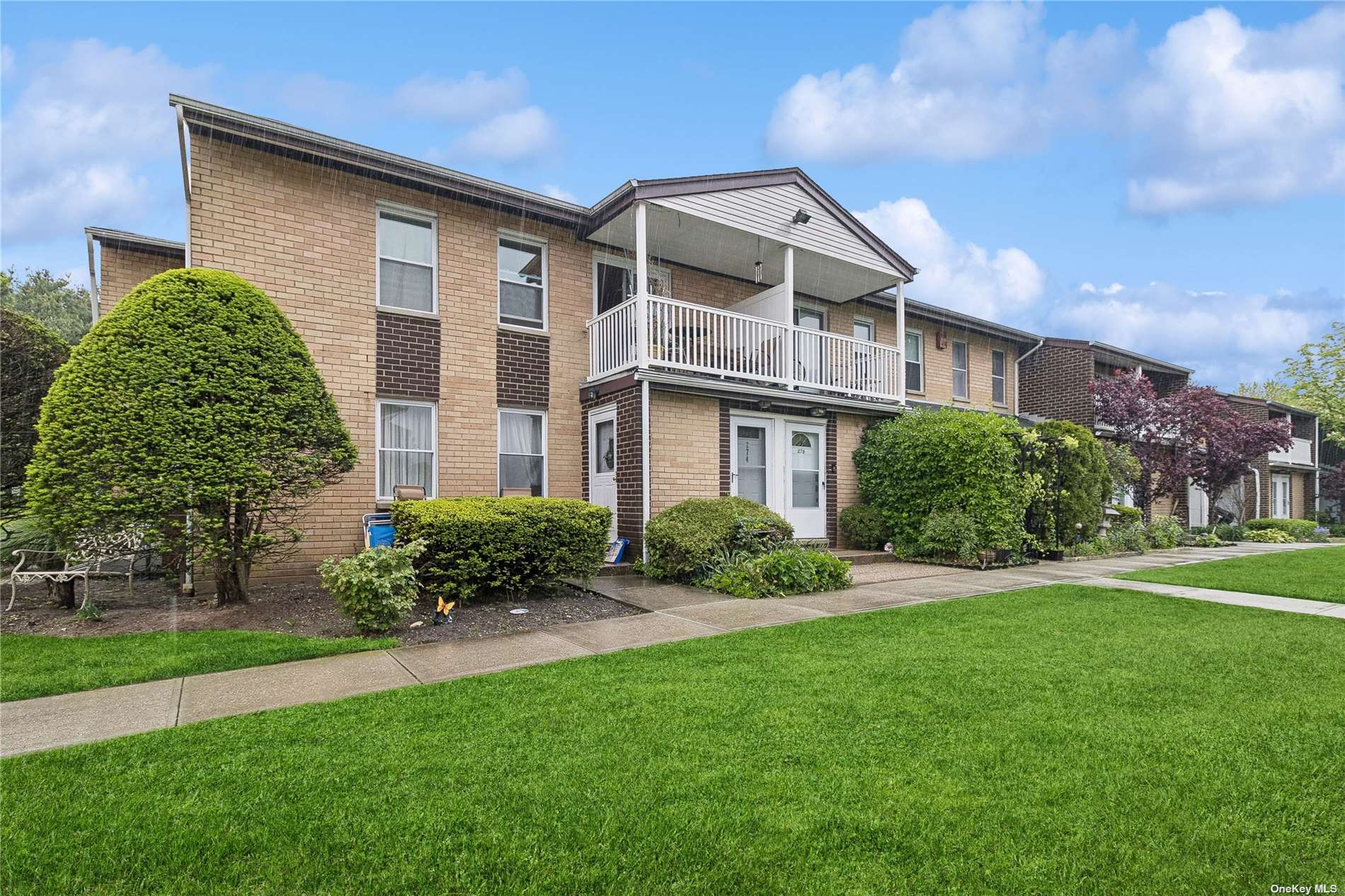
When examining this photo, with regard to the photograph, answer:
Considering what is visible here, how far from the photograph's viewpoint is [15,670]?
491cm

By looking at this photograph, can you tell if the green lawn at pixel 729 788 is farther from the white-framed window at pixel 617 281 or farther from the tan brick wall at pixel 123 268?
the tan brick wall at pixel 123 268

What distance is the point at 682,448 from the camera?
11094 millimetres

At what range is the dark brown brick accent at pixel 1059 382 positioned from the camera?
19.2 meters

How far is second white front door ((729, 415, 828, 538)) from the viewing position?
12.1 m

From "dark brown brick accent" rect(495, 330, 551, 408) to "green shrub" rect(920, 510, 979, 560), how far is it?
6953 millimetres

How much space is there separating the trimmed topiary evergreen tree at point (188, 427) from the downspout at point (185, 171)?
7.89ft

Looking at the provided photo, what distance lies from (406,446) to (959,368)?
14731mm

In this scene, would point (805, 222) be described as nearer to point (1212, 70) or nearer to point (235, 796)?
point (1212, 70)

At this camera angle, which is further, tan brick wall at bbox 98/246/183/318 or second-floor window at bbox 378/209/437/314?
tan brick wall at bbox 98/246/183/318

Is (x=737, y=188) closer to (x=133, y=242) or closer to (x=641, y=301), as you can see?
(x=641, y=301)

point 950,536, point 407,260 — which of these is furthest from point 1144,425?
point 407,260

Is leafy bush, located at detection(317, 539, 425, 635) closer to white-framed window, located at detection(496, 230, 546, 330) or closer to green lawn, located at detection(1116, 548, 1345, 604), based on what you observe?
white-framed window, located at detection(496, 230, 546, 330)

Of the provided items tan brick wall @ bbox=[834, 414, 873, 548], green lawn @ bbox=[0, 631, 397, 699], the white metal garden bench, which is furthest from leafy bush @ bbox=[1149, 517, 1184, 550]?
the white metal garden bench

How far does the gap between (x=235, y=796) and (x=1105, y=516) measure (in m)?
16.9
